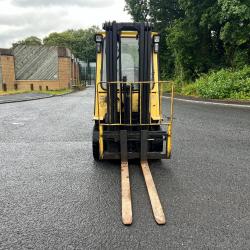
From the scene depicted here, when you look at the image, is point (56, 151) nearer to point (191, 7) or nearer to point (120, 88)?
point (120, 88)

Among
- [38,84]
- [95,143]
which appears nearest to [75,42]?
[38,84]

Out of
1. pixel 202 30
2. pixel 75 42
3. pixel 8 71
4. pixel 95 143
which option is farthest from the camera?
pixel 75 42

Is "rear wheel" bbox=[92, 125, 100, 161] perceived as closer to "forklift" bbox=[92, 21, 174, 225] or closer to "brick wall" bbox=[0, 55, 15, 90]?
"forklift" bbox=[92, 21, 174, 225]

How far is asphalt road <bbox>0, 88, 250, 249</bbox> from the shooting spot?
12.9ft

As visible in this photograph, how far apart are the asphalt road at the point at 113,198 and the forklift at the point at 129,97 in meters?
0.36

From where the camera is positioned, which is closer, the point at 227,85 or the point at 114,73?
the point at 114,73

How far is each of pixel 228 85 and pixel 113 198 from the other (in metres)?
19.3

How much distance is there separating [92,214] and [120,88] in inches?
113

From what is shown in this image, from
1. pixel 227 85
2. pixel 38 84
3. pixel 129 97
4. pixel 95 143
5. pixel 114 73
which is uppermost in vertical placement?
pixel 114 73

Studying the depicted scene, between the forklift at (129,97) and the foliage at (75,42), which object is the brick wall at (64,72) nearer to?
the foliage at (75,42)

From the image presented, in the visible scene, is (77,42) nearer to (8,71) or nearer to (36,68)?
(36,68)

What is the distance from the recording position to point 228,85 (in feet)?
74.7

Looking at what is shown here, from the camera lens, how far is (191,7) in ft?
87.2

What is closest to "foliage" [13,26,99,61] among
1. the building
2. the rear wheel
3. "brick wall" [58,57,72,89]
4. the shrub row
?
the building
